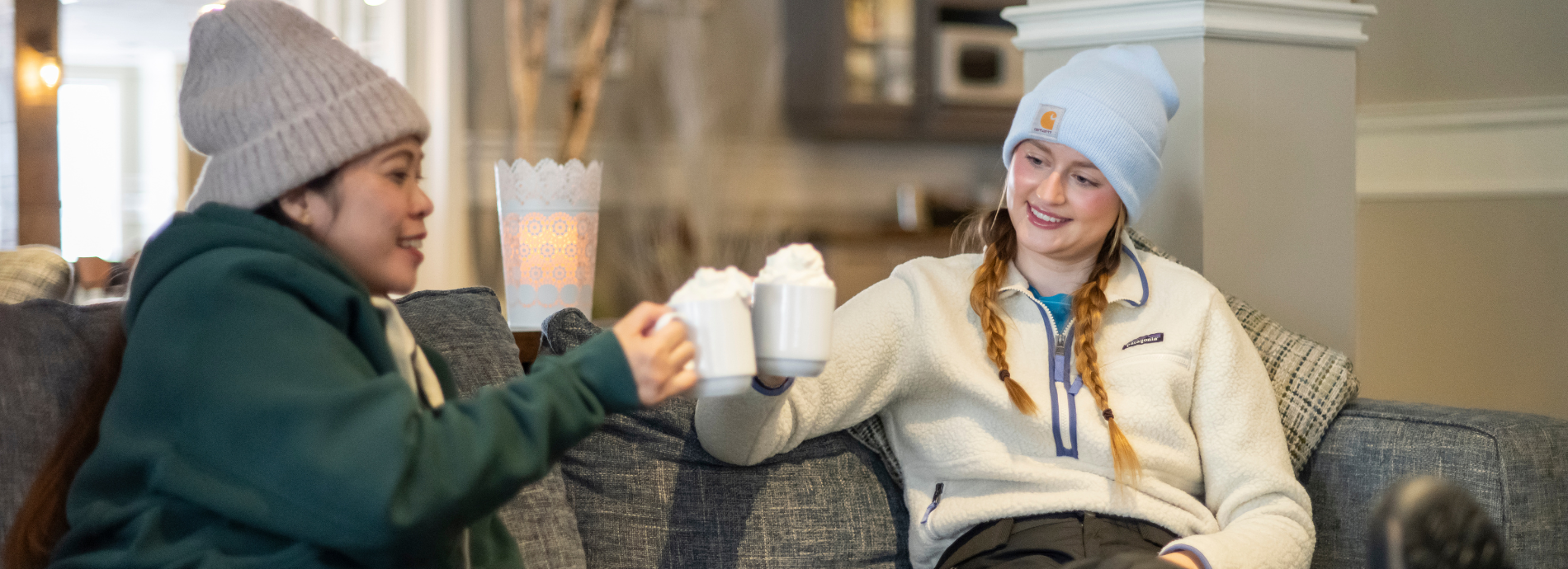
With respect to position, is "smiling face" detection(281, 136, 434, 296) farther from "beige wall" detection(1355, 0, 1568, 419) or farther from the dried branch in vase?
the dried branch in vase

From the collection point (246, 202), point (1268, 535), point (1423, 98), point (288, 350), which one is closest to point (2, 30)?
point (246, 202)

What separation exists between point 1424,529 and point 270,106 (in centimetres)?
95

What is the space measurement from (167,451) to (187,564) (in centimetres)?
8

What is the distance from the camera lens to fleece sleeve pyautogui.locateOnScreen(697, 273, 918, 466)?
140 centimetres

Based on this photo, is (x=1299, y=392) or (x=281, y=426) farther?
(x=1299, y=392)

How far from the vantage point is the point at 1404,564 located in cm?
95

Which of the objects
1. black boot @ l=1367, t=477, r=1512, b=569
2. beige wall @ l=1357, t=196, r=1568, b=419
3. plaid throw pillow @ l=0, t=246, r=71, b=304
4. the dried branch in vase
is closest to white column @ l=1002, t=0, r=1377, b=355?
beige wall @ l=1357, t=196, r=1568, b=419

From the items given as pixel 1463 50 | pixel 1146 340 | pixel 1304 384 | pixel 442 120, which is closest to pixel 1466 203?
pixel 1463 50

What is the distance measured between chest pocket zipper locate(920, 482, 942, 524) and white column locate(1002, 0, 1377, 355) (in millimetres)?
680

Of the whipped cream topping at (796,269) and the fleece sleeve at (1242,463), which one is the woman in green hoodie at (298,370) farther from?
the fleece sleeve at (1242,463)

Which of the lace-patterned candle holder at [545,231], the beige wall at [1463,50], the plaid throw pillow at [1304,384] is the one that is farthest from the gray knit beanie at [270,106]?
the beige wall at [1463,50]

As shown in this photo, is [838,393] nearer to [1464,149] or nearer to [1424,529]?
[1424,529]

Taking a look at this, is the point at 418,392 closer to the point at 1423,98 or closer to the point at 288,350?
the point at 288,350

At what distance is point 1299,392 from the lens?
1545mm
